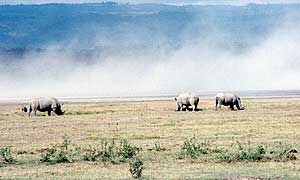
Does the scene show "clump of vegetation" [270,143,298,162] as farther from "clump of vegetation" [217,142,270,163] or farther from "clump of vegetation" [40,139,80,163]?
"clump of vegetation" [40,139,80,163]

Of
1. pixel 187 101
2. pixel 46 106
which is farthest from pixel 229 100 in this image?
pixel 46 106

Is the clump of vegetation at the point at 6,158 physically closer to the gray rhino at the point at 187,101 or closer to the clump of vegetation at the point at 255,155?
the clump of vegetation at the point at 255,155

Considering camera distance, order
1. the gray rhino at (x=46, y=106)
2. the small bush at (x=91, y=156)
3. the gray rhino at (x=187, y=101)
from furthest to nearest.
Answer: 1. the gray rhino at (x=187, y=101)
2. the gray rhino at (x=46, y=106)
3. the small bush at (x=91, y=156)

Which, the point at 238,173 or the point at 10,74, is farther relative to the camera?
the point at 10,74

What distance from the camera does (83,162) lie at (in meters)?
25.8

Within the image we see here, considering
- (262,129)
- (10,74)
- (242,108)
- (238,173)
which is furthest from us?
(10,74)

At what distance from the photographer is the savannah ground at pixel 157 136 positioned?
23.3 m

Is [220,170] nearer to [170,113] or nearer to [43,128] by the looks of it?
[43,128]

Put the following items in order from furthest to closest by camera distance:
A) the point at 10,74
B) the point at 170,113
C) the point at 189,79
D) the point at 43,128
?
1. the point at 10,74
2. the point at 189,79
3. the point at 170,113
4. the point at 43,128

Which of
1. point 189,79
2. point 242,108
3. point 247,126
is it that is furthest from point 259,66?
point 247,126

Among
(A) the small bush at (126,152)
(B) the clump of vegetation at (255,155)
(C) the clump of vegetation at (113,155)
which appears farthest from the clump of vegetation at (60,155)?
(B) the clump of vegetation at (255,155)

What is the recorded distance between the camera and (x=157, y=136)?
111 ft

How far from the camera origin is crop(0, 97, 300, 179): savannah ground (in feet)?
76.5

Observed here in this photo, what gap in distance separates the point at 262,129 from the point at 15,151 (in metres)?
11.4
